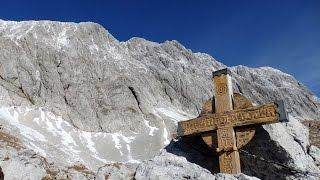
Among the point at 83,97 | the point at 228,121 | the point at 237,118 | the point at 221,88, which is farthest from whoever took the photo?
the point at 83,97

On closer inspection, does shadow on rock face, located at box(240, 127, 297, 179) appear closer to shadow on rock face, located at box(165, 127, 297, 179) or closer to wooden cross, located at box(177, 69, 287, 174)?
shadow on rock face, located at box(165, 127, 297, 179)

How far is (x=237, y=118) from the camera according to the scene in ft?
41.6

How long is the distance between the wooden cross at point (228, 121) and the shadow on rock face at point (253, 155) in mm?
436

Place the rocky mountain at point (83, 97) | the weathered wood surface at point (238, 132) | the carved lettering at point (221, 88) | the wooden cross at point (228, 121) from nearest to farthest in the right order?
the wooden cross at point (228, 121) < the weathered wood surface at point (238, 132) < the carved lettering at point (221, 88) < the rocky mountain at point (83, 97)

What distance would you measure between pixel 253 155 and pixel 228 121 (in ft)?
3.76

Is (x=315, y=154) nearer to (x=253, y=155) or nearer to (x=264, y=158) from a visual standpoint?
(x=264, y=158)

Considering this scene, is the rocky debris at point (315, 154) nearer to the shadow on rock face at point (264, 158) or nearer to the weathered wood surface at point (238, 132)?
the shadow on rock face at point (264, 158)

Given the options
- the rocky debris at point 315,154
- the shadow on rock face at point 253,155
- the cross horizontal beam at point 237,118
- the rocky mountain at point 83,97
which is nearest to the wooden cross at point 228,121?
the cross horizontal beam at point 237,118

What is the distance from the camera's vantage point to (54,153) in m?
103

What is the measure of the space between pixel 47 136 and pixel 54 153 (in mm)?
13128

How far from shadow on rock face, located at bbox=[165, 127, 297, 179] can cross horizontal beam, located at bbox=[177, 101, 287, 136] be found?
506mm

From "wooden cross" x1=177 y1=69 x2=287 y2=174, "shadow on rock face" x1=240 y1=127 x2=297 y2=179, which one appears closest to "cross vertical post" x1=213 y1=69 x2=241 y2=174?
"wooden cross" x1=177 y1=69 x2=287 y2=174

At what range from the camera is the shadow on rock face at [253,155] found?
12.5m

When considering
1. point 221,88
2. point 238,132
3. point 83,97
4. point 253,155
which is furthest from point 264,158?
point 83,97
